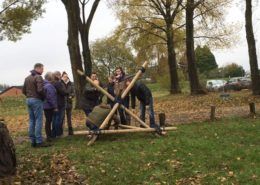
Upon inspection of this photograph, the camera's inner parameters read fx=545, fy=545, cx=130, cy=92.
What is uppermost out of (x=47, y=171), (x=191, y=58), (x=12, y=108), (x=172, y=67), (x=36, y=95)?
(x=191, y=58)

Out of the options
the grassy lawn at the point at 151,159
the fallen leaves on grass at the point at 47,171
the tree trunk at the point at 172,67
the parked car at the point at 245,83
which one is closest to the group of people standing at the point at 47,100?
the grassy lawn at the point at 151,159

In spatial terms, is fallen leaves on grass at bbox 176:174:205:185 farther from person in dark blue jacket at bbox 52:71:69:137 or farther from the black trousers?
person in dark blue jacket at bbox 52:71:69:137

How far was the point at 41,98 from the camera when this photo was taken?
43.9 ft

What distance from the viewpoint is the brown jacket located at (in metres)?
13.2

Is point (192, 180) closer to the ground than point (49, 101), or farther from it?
closer to the ground

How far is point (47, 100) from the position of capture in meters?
14.2

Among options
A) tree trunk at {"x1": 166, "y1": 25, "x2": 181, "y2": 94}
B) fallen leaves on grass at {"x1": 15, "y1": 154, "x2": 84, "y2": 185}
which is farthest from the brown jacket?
tree trunk at {"x1": 166, "y1": 25, "x2": 181, "y2": 94}

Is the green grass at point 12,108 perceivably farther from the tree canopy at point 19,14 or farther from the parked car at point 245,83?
the parked car at point 245,83

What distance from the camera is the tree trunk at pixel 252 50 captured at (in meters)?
28.2

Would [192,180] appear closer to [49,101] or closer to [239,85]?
[49,101]

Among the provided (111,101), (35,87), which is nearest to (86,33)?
(111,101)

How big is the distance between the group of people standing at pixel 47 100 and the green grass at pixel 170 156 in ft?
1.82

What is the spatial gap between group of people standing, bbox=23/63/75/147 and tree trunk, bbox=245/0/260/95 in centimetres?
1510

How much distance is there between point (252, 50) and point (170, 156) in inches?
724
